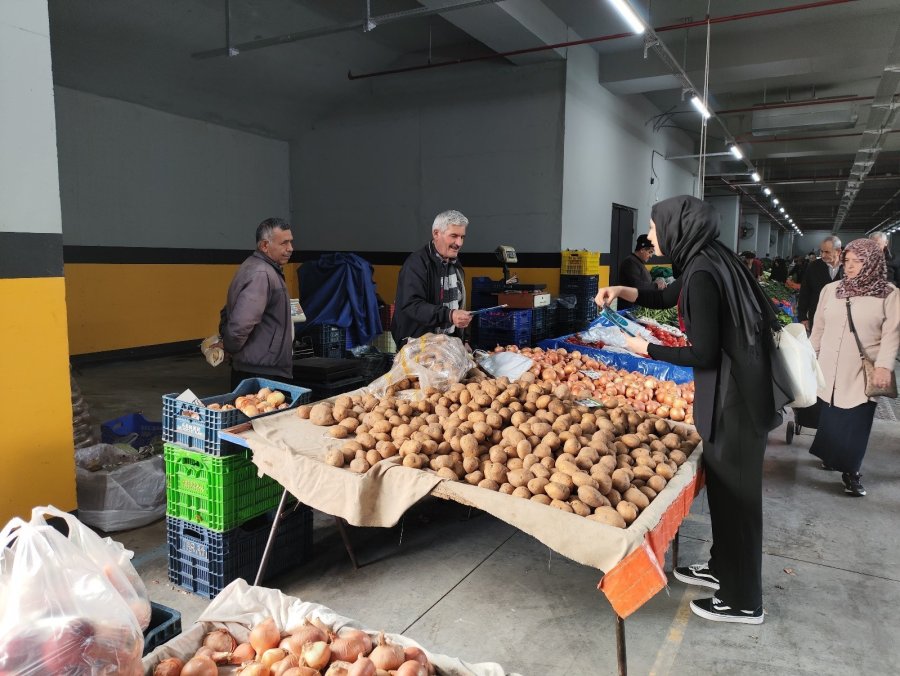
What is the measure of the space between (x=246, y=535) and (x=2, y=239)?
1789mm

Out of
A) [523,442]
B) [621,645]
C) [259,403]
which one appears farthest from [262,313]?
[621,645]

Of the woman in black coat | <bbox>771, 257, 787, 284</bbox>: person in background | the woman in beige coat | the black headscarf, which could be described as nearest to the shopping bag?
the woman in black coat

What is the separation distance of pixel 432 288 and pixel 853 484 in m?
3.26

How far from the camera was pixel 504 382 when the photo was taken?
3174mm

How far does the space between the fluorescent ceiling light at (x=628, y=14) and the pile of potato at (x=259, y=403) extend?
168 inches

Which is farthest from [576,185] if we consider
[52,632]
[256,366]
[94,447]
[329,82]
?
[52,632]

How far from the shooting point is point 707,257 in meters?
2.52

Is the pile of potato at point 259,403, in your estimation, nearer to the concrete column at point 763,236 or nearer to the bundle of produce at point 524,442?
the bundle of produce at point 524,442

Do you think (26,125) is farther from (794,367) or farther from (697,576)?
(697,576)

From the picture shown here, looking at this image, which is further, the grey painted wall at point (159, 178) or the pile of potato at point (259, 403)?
the grey painted wall at point (159, 178)

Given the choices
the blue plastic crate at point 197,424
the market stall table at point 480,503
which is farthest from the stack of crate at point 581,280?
the blue plastic crate at point 197,424

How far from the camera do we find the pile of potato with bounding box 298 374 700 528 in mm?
2199

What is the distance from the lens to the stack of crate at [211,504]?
2801 millimetres

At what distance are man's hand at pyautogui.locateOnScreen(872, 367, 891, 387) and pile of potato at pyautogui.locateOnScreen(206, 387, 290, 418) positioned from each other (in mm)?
3712
